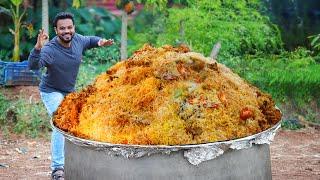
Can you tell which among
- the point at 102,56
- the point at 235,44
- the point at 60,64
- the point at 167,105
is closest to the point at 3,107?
the point at 102,56

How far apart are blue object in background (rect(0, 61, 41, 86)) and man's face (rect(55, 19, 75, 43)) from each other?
4.39 metres

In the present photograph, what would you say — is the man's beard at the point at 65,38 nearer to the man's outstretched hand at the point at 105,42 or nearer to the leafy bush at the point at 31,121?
the man's outstretched hand at the point at 105,42

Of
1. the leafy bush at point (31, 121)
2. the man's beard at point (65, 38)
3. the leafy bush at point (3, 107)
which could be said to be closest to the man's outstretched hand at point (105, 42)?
the man's beard at point (65, 38)

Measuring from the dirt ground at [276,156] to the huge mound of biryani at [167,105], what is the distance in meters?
2.62

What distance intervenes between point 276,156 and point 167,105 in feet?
12.9

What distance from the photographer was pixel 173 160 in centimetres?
374

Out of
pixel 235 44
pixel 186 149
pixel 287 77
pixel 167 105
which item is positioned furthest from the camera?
pixel 235 44

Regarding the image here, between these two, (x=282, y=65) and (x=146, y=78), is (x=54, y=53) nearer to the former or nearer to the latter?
(x=146, y=78)

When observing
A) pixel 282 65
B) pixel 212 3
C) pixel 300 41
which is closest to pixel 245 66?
pixel 282 65

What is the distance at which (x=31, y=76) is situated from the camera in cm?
993

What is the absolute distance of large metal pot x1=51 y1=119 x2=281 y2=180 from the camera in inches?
147

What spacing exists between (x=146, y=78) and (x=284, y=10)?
8496 mm

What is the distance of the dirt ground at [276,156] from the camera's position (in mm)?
6848

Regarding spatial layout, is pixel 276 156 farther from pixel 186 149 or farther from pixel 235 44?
pixel 186 149
